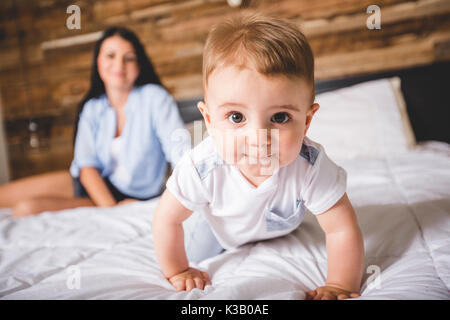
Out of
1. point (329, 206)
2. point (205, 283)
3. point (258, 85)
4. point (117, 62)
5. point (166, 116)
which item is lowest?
point (205, 283)

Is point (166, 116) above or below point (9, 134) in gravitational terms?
above

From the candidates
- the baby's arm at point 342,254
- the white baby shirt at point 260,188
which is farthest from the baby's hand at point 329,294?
the white baby shirt at point 260,188

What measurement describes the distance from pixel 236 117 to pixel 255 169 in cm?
12

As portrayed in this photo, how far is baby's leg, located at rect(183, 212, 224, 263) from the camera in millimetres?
820

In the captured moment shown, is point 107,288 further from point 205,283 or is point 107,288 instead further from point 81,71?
point 81,71

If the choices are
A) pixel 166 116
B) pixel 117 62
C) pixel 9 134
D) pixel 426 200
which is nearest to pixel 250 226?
pixel 426 200

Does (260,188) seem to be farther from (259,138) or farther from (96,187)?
(96,187)

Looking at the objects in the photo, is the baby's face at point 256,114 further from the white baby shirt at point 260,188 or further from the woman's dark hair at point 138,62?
the woman's dark hair at point 138,62

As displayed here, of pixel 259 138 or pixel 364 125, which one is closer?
pixel 259 138

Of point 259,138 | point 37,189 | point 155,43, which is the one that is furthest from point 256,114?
point 155,43

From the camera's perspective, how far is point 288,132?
57 cm

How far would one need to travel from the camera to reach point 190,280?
0.68m
